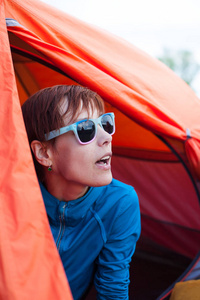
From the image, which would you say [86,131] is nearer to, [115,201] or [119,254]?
[115,201]

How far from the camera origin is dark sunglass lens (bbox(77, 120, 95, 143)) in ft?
3.38

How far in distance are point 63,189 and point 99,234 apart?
208mm

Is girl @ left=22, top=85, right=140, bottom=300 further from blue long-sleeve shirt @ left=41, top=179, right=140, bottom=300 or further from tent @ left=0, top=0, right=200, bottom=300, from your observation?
tent @ left=0, top=0, right=200, bottom=300

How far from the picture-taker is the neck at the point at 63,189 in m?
1.15

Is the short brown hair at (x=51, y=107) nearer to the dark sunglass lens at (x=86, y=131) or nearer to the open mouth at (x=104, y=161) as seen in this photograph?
the dark sunglass lens at (x=86, y=131)

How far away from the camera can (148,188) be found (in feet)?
7.93

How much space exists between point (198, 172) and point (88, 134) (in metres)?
0.75

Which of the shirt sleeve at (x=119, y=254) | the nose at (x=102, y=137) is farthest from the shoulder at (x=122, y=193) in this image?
the nose at (x=102, y=137)

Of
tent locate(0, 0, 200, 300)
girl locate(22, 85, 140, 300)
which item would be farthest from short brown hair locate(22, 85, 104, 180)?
tent locate(0, 0, 200, 300)

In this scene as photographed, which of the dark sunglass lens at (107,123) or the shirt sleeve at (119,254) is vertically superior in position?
the dark sunglass lens at (107,123)

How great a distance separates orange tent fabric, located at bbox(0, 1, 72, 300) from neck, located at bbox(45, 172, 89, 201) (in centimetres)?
33

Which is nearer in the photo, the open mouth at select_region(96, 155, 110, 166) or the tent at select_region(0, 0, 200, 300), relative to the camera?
the tent at select_region(0, 0, 200, 300)

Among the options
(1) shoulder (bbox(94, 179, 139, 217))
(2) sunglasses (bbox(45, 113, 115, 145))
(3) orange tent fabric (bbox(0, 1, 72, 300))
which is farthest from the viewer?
(1) shoulder (bbox(94, 179, 139, 217))

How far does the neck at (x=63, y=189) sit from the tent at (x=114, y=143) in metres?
0.33
